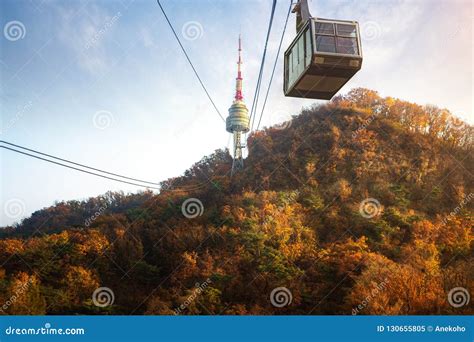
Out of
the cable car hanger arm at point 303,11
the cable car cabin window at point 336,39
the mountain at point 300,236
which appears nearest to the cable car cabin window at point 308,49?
the cable car cabin window at point 336,39

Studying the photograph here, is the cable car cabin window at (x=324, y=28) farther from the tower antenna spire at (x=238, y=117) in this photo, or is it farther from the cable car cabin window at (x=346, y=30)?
the tower antenna spire at (x=238, y=117)

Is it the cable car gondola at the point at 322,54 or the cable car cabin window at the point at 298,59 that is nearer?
the cable car gondola at the point at 322,54

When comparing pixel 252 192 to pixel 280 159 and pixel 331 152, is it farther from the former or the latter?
pixel 331 152

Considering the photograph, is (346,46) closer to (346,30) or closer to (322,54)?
(346,30)

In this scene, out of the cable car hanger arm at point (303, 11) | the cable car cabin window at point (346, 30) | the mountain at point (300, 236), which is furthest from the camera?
the mountain at point (300, 236)

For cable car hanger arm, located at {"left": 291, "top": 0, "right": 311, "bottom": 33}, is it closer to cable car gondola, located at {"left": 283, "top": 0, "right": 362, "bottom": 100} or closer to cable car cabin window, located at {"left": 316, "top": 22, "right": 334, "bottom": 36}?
cable car gondola, located at {"left": 283, "top": 0, "right": 362, "bottom": 100}

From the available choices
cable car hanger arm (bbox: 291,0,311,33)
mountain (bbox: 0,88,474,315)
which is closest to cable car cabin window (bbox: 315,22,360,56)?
cable car hanger arm (bbox: 291,0,311,33)

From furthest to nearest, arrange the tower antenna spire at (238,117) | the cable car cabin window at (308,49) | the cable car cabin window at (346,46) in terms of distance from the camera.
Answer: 1. the tower antenna spire at (238,117)
2. the cable car cabin window at (346,46)
3. the cable car cabin window at (308,49)

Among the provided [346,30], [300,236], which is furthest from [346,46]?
[300,236]
